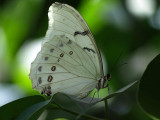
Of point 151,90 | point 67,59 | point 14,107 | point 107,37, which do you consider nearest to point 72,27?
point 67,59

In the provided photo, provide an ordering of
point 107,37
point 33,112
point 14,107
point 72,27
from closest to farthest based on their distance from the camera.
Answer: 1. point 33,112
2. point 14,107
3. point 72,27
4. point 107,37

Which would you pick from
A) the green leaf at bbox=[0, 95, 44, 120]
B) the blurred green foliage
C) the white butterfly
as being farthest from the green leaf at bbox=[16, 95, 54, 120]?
the blurred green foliage

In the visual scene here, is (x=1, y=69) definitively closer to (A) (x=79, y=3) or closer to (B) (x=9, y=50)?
(B) (x=9, y=50)

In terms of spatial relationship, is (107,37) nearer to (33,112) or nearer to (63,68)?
(63,68)

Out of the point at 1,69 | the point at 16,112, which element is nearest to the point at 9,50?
the point at 1,69

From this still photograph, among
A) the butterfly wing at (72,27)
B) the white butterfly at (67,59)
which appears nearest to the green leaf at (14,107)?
the white butterfly at (67,59)

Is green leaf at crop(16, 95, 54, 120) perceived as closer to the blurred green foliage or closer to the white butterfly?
the white butterfly
